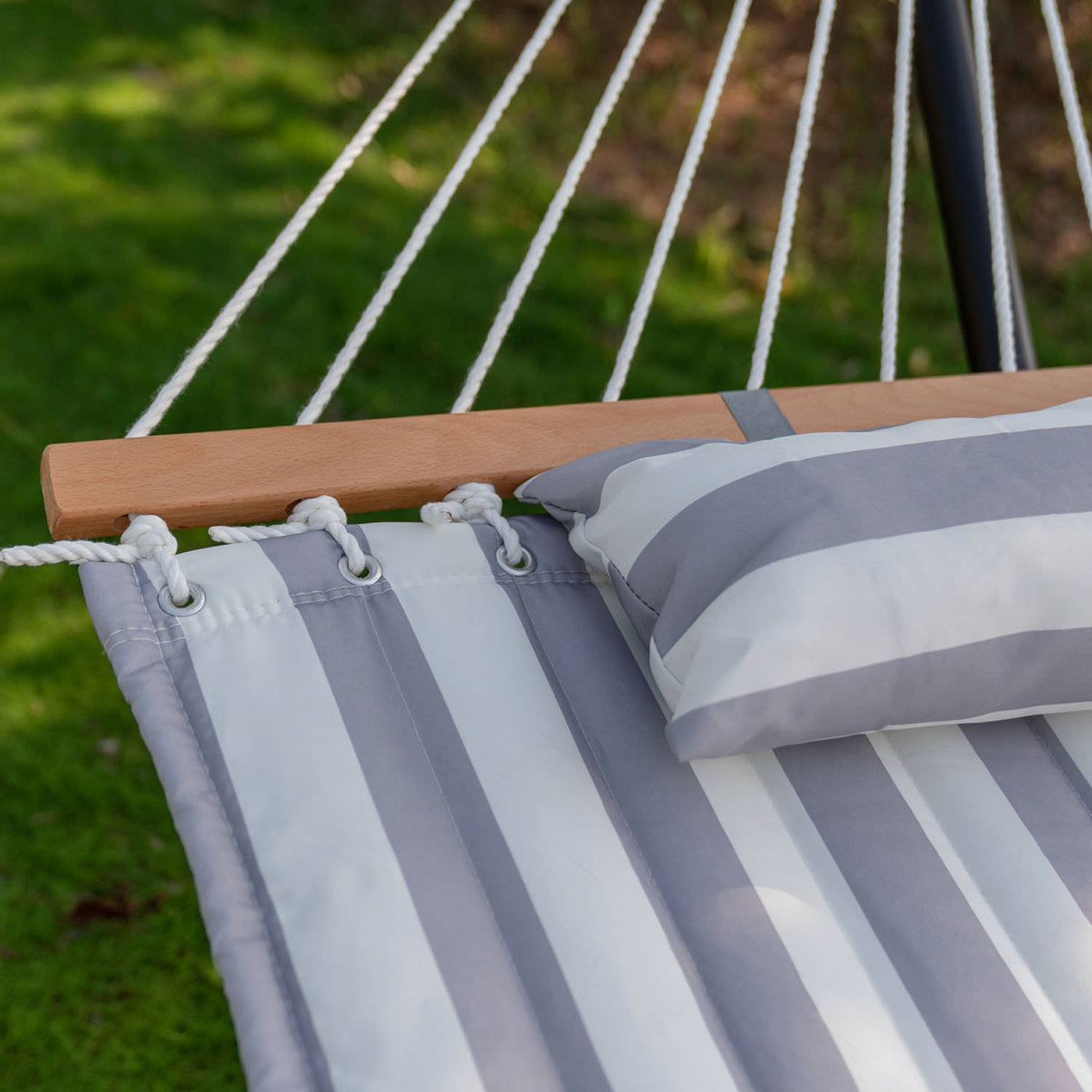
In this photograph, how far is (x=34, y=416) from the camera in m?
1.74

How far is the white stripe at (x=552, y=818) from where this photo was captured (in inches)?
25.5

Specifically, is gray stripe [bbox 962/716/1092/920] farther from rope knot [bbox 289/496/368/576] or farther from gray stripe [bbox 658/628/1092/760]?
rope knot [bbox 289/496/368/576]

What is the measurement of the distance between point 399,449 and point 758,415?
1.16 ft

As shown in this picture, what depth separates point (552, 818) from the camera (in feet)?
2.39

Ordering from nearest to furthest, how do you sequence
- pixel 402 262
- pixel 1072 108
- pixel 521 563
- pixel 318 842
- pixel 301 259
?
1. pixel 318 842
2. pixel 521 563
3. pixel 402 262
4. pixel 1072 108
5. pixel 301 259

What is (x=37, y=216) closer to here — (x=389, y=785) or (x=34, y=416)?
(x=34, y=416)

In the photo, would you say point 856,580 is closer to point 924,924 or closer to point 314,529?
point 924,924

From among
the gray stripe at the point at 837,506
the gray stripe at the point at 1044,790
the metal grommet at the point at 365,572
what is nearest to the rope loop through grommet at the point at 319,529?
the metal grommet at the point at 365,572

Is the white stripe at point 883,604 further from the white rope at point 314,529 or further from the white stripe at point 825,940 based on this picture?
the white rope at point 314,529

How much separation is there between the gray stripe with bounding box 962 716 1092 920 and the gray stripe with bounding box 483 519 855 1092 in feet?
0.79

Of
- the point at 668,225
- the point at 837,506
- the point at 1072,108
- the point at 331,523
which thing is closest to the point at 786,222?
the point at 668,225

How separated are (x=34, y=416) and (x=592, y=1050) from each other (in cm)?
152

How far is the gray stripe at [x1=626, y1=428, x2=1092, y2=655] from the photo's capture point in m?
0.72

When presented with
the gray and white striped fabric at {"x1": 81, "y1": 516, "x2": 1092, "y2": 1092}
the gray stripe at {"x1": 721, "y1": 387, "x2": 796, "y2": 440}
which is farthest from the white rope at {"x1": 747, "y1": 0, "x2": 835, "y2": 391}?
the gray and white striped fabric at {"x1": 81, "y1": 516, "x2": 1092, "y2": 1092}
